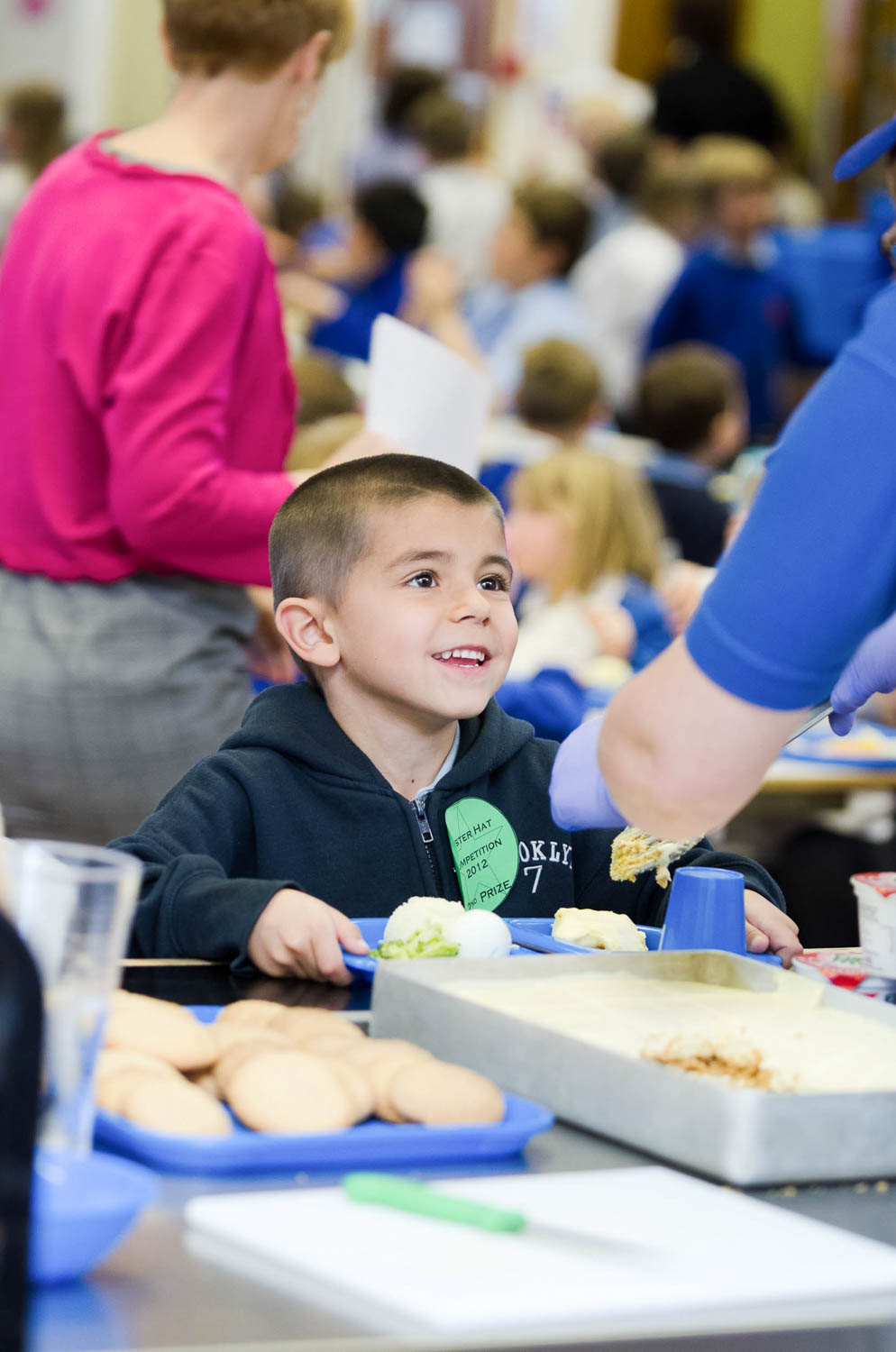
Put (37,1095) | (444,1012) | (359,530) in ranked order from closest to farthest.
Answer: (37,1095) < (444,1012) < (359,530)

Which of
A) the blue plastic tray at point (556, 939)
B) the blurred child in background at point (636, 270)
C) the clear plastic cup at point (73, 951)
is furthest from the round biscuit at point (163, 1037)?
the blurred child in background at point (636, 270)

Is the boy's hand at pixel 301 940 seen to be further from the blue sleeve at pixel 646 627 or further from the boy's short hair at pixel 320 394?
the boy's short hair at pixel 320 394

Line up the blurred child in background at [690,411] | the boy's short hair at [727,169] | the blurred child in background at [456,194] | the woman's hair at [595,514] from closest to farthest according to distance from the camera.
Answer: the woman's hair at [595,514] < the blurred child in background at [690,411] < the boy's short hair at [727,169] < the blurred child in background at [456,194]

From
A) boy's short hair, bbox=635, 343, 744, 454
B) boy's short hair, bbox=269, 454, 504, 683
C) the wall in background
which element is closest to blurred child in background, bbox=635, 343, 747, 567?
boy's short hair, bbox=635, 343, 744, 454

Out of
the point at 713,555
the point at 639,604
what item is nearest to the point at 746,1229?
the point at 639,604

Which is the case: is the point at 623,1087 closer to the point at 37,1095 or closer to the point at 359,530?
the point at 37,1095

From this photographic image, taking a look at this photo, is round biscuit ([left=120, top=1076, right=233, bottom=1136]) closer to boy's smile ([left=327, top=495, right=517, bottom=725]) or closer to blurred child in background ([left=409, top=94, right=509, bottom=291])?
boy's smile ([left=327, top=495, right=517, bottom=725])

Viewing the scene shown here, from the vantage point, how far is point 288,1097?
1153mm

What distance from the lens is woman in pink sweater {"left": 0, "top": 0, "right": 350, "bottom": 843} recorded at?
2484 mm

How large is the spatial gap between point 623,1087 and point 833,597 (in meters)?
0.33

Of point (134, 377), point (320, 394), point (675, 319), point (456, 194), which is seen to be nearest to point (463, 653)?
point (134, 377)

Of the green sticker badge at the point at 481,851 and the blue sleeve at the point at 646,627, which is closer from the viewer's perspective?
the green sticker badge at the point at 481,851

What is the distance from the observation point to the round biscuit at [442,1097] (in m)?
1.18

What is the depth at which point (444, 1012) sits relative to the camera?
1317 mm
